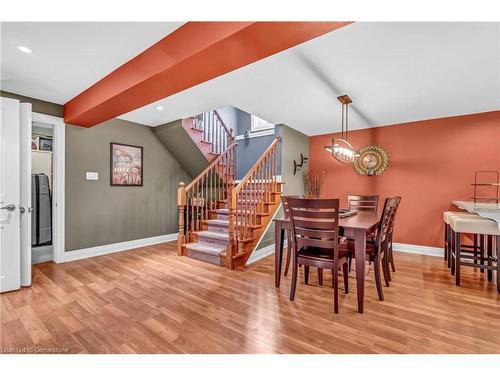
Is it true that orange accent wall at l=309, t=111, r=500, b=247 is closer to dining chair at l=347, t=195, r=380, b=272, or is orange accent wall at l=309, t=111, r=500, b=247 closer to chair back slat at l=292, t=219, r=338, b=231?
dining chair at l=347, t=195, r=380, b=272

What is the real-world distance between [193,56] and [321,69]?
4.23 ft

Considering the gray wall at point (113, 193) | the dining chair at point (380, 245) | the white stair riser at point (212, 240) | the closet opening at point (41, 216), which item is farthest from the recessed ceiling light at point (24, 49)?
the dining chair at point (380, 245)

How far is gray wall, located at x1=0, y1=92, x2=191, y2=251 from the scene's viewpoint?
354 centimetres

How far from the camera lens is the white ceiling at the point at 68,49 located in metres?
1.73

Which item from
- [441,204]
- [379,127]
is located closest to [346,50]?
[379,127]

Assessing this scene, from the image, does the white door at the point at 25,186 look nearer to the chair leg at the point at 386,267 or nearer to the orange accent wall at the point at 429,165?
the chair leg at the point at 386,267

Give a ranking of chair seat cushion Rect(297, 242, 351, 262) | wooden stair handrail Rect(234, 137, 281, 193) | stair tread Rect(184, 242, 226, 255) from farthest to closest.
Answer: stair tread Rect(184, 242, 226, 255)
wooden stair handrail Rect(234, 137, 281, 193)
chair seat cushion Rect(297, 242, 351, 262)

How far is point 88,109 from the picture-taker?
9.41 ft

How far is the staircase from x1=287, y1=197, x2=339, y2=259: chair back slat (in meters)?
1.25

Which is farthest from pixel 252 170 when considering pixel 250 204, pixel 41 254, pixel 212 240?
pixel 41 254

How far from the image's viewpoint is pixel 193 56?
172cm

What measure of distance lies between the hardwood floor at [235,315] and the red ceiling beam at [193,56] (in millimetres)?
2052

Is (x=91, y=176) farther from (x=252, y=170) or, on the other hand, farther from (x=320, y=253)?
(x=320, y=253)

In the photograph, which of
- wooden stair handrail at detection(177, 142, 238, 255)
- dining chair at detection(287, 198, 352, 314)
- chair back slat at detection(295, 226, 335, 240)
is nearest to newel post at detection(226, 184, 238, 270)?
wooden stair handrail at detection(177, 142, 238, 255)
